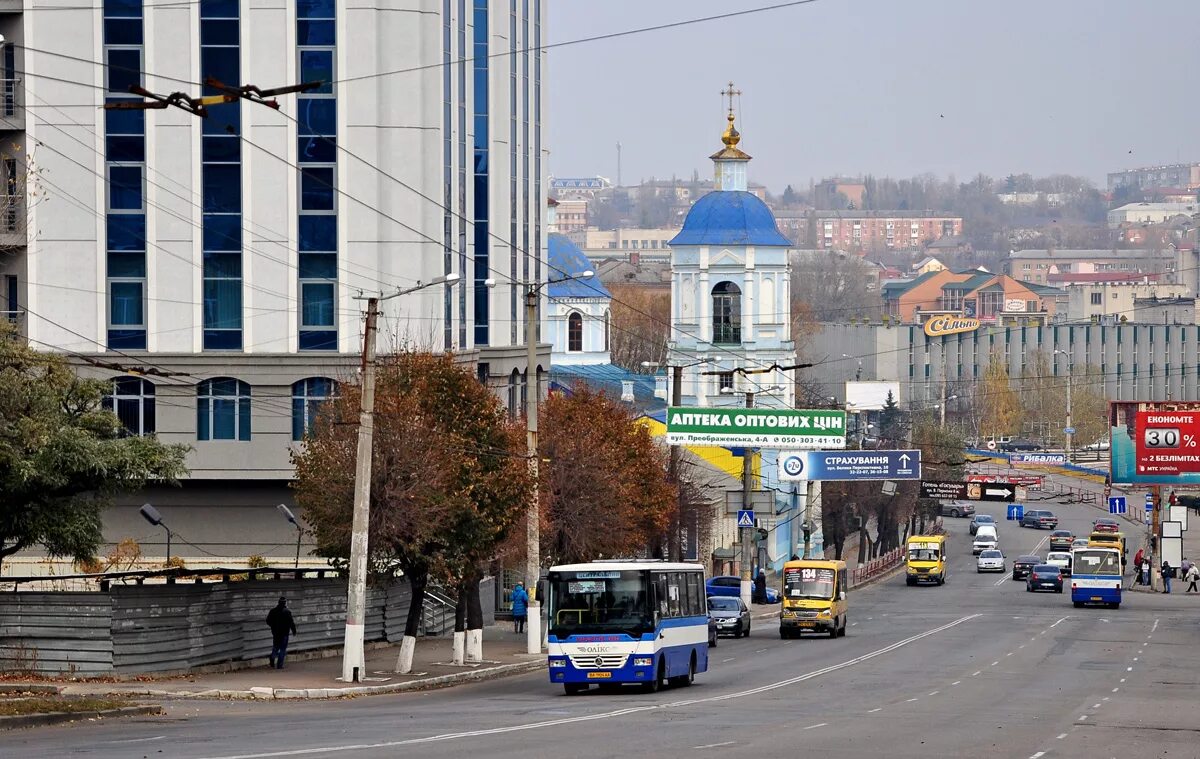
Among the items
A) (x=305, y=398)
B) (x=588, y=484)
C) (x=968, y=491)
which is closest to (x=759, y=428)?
(x=588, y=484)

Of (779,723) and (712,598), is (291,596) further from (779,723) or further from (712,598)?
(712,598)

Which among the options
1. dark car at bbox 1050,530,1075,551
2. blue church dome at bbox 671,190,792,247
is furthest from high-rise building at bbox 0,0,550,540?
dark car at bbox 1050,530,1075,551

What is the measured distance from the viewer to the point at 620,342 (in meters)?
188

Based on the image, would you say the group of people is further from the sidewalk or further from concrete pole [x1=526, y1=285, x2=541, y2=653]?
concrete pole [x1=526, y1=285, x2=541, y2=653]

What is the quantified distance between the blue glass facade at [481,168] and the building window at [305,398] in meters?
9.01

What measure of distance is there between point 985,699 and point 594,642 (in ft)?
22.3

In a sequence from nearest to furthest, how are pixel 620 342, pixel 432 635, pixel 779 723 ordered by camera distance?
pixel 779 723 → pixel 432 635 → pixel 620 342

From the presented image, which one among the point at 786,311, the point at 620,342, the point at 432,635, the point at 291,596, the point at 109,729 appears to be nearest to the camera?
the point at 109,729

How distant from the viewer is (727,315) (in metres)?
95.3

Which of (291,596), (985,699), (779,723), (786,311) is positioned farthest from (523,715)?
(786,311)

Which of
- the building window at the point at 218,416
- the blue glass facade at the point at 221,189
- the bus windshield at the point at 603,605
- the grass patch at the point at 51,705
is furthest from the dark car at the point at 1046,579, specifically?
the grass patch at the point at 51,705

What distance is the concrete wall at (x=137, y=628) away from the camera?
117 ft

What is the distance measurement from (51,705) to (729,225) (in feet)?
227

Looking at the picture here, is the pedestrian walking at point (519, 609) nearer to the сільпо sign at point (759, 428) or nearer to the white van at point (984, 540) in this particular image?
the сільпо sign at point (759, 428)
